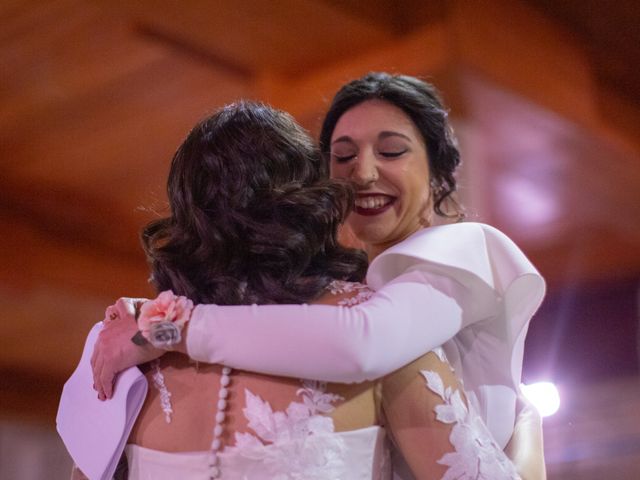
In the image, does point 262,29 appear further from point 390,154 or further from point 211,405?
point 211,405

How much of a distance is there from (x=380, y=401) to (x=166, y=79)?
3.09 meters

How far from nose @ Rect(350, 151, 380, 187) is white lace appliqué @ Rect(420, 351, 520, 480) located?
2.12ft

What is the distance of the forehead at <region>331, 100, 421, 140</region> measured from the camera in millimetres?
1979

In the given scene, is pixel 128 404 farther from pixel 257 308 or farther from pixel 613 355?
pixel 613 355

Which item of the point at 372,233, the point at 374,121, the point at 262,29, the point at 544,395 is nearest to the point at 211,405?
the point at 372,233

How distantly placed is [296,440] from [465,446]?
0.24 m

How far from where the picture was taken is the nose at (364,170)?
192 centimetres

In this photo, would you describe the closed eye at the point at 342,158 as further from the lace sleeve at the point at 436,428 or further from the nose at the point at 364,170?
the lace sleeve at the point at 436,428

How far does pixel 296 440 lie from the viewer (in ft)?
4.27

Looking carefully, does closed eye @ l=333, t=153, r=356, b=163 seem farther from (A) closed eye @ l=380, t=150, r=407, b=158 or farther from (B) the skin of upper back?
(B) the skin of upper back

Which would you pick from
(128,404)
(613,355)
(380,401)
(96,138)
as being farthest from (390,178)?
(613,355)

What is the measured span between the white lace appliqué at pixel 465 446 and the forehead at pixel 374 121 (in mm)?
751

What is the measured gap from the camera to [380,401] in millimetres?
1371

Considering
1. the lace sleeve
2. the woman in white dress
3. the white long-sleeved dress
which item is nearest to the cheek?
the woman in white dress
